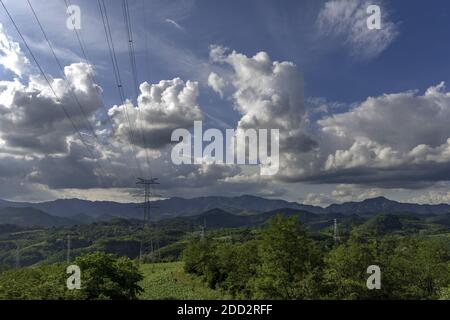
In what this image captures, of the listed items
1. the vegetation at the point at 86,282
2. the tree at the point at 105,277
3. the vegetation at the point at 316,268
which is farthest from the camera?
the vegetation at the point at 316,268

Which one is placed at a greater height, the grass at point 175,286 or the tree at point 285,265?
the tree at point 285,265

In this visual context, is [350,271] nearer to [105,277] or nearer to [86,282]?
[105,277]
